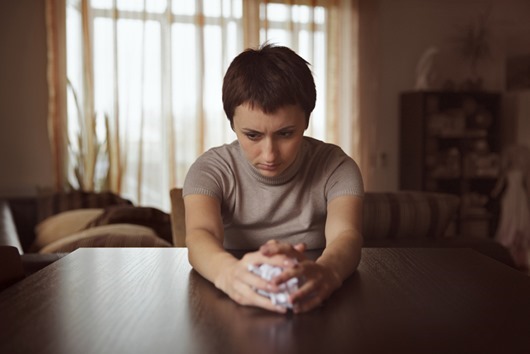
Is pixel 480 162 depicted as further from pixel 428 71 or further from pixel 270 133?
pixel 270 133

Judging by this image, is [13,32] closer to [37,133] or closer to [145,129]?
[37,133]

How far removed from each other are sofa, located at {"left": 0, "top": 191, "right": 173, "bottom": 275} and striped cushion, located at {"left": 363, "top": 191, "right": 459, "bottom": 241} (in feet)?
2.50

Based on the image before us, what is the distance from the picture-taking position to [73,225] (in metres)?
3.64

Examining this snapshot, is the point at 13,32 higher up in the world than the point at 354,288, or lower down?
higher up

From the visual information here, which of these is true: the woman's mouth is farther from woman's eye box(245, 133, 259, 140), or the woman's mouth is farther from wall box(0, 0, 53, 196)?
wall box(0, 0, 53, 196)

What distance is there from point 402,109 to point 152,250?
15.3ft

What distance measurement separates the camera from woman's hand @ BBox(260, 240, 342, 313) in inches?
34.4

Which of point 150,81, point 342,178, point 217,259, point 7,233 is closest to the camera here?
point 217,259

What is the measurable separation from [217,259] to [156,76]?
409cm

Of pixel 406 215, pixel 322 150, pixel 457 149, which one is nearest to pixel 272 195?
pixel 322 150

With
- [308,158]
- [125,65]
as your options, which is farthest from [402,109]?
[308,158]

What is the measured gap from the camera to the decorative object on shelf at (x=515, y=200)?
547 centimetres

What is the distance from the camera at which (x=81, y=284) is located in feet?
3.37

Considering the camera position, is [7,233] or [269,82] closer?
[269,82]
